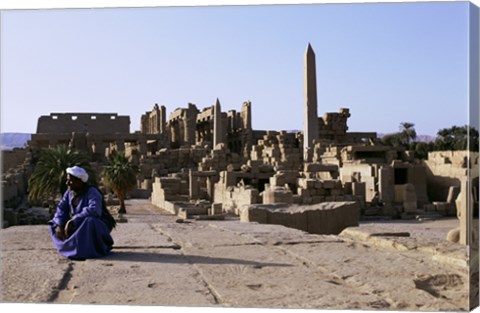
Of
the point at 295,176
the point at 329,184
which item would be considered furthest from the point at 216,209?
the point at 295,176

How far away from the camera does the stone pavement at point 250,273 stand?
15.3ft

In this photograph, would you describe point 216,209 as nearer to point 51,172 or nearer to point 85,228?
point 51,172

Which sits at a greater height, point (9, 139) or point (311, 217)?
point (9, 139)

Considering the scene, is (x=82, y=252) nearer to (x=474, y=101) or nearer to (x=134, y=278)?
(x=134, y=278)

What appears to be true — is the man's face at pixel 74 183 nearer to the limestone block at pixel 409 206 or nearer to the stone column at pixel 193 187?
the limestone block at pixel 409 206

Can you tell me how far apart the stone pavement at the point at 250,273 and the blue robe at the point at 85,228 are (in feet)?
0.36

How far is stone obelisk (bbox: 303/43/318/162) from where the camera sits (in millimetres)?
35375

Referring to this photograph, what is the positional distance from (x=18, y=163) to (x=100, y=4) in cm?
3970

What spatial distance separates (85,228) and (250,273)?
1661 millimetres

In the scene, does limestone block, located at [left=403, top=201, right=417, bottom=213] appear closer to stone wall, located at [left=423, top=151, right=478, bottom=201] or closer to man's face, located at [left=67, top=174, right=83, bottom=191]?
stone wall, located at [left=423, top=151, right=478, bottom=201]

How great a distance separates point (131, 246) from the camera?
6816mm

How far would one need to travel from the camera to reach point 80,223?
6.11 m

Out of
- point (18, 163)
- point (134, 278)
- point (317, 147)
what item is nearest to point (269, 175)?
point (317, 147)

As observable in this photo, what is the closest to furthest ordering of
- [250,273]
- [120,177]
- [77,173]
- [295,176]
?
[250,273]
[77,173]
[295,176]
[120,177]
